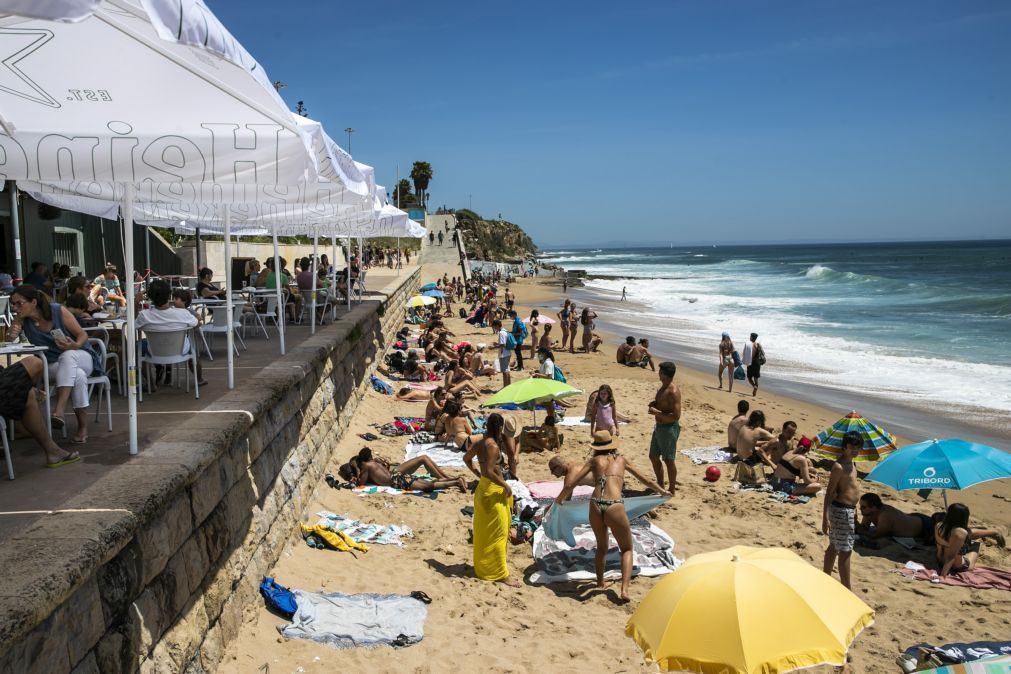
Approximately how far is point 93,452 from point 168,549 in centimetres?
118

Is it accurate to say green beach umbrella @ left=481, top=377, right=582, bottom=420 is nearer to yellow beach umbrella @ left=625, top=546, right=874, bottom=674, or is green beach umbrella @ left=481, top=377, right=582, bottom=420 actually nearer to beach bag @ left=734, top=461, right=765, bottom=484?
beach bag @ left=734, top=461, right=765, bottom=484

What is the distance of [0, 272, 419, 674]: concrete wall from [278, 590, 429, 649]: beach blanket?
365 mm

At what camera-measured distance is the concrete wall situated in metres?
2.79

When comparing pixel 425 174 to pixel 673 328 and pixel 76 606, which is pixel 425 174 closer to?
pixel 673 328

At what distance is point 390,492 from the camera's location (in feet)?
26.7

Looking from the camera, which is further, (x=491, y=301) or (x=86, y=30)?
(x=491, y=301)

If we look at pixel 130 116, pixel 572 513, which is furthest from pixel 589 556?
pixel 130 116

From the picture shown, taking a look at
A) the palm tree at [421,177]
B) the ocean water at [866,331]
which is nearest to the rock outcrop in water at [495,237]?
the palm tree at [421,177]

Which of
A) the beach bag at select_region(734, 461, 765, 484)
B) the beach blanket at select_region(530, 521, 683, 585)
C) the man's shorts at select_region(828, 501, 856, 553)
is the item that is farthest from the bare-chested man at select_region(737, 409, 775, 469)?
the man's shorts at select_region(828, 501, 856, 553)

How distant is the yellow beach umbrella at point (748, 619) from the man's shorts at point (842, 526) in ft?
6.76

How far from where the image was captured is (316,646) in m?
4.88

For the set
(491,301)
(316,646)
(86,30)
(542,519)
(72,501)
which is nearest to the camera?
(72,501)

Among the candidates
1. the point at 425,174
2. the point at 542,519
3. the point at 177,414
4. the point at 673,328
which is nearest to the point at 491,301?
the point at 673,328

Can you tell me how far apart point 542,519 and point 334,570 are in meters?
2.13
